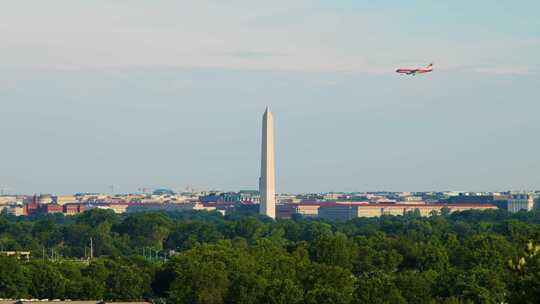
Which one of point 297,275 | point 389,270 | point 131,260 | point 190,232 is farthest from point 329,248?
point 190,232

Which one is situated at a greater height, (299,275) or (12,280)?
(299,275)

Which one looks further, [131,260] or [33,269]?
[131,260]

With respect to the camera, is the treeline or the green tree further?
the green tree

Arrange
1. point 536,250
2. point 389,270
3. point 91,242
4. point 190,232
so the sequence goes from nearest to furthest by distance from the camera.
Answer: point 536,250
point 389,270
point 91,242
point 190,232

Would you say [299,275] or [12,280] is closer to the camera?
[299,275]

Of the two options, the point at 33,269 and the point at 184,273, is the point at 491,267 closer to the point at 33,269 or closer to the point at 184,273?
the point at 184,273

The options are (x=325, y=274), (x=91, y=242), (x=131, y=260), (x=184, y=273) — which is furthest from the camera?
(x=91, y=242)

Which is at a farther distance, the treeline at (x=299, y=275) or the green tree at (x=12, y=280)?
the green tree at (x=12, y=280)

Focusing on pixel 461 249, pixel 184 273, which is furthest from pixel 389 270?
pixel 184 273

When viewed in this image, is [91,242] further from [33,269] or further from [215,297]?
[215,297]
